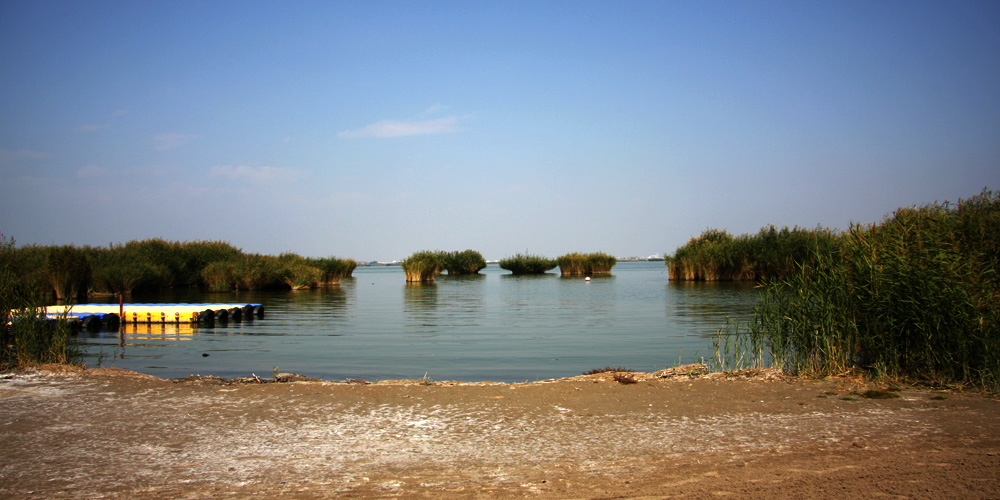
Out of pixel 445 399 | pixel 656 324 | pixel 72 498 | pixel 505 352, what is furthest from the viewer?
pixel 656 324

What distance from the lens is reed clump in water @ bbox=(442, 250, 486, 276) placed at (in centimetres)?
7256

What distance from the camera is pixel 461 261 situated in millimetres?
72938

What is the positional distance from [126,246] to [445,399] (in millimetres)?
46278

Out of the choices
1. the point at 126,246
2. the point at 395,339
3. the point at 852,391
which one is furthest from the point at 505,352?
the point at 126,246

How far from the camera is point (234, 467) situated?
191 inches

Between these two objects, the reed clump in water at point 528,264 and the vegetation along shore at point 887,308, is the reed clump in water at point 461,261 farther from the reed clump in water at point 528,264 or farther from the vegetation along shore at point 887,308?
the vegetation along shore at point 887,308

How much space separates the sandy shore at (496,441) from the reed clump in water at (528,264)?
65.5m

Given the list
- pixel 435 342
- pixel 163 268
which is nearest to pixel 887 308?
pixel 435 342

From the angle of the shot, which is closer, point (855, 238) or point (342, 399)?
point (342, 399)

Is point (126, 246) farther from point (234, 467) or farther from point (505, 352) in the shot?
point (234, 467)

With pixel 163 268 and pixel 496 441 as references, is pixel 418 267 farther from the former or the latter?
pixel 496 441

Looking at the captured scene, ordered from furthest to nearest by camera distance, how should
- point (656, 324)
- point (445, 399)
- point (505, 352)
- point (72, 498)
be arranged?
point (656, 324), point (505, 352), point (445, 399), point (72, 498)

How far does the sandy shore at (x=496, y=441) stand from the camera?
14.4 ft

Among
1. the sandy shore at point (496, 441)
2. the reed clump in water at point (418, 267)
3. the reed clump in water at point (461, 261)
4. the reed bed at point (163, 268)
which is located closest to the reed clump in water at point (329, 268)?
the reed bed at point (163, 268)
